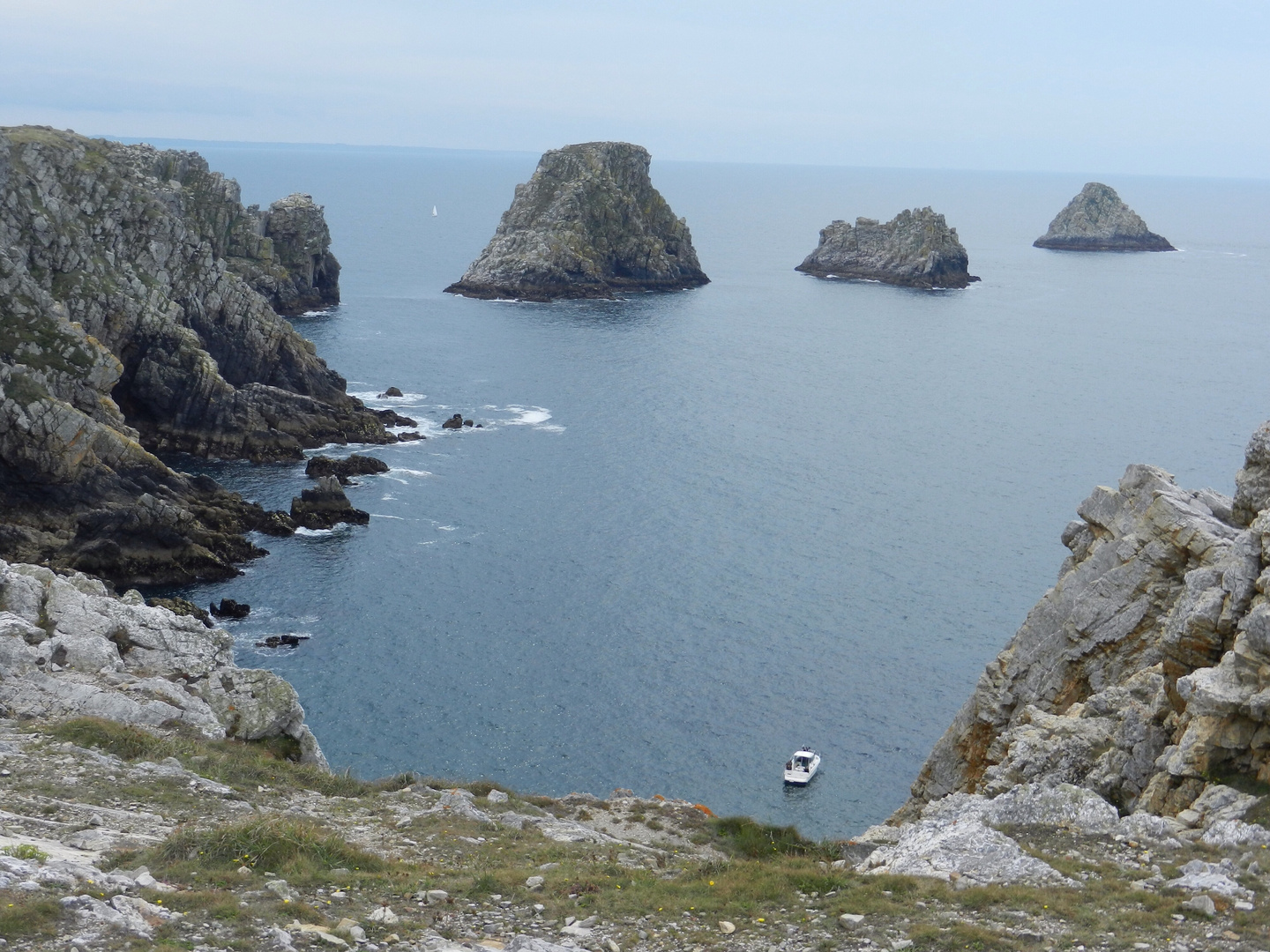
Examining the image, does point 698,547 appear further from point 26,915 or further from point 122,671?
point 26,915

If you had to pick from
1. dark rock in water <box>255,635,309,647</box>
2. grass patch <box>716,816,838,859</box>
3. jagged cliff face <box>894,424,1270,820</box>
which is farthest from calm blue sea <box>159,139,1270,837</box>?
grass patch <box>716,816,838,859</box>

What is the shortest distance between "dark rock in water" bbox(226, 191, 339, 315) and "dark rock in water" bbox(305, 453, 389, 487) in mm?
65259

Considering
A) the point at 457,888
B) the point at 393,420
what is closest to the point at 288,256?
the point at 393,420

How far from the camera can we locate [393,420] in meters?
108

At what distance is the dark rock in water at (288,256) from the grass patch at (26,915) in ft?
Answer: 452

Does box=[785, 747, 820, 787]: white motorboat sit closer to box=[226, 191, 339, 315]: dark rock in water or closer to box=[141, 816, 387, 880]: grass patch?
box=[141, 816, 387, 880]: grass patch

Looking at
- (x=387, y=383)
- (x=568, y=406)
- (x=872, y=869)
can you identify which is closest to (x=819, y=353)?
(x=568, y=406)

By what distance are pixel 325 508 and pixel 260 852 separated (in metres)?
59.9

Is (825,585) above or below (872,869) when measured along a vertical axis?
below

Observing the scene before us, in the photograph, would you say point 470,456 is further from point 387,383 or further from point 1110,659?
point 1110,659

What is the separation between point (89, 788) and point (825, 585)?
52.7 metres

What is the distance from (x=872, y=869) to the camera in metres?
24.7

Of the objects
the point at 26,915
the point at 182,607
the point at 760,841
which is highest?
the point at 26,915

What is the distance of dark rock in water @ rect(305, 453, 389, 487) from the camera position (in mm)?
90000
